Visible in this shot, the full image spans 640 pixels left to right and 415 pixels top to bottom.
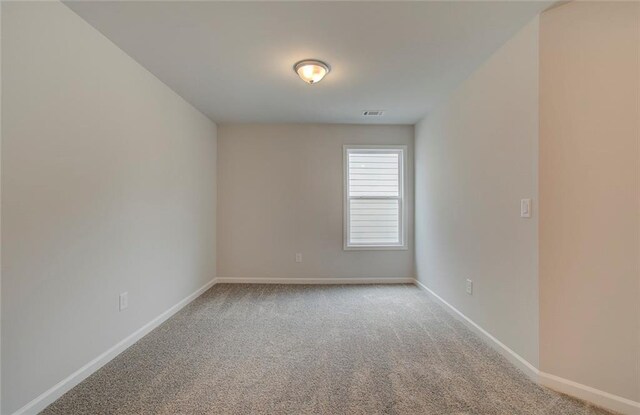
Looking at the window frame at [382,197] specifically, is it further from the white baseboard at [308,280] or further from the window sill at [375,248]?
the white baseboard at [308,280]

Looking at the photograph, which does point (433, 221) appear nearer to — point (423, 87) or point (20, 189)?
point (423, 87)

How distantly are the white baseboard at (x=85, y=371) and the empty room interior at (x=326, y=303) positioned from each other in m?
0.01

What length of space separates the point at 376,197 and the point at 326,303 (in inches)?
69.1

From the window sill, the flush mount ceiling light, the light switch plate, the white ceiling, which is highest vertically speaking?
the white ceiling

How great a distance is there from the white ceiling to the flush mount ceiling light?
6 cm

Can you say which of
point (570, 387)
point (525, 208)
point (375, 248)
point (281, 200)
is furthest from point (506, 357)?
point (281, 200)

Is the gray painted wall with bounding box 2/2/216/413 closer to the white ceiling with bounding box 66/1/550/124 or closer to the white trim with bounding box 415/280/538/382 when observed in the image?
the white ceiling with bounding box 66/1/550/124

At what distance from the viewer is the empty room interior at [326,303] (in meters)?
1.52

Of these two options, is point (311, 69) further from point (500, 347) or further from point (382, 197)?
point (500, 347)

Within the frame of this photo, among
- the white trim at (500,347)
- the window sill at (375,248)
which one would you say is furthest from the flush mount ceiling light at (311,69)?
the white trim at (500,347)

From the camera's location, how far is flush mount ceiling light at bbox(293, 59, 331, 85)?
2340 mm

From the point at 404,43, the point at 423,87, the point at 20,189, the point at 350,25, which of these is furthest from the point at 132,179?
the point at 423,87

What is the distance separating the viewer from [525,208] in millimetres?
1862

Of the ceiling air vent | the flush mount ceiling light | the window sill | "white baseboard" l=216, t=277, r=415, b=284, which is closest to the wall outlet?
"white baseboard" l=216, t=277, r=415, b=284
